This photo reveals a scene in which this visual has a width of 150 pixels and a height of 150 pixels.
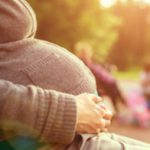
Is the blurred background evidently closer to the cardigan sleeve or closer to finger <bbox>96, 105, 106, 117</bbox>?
finger <bbox>96, 105, 106, 117</bbox>

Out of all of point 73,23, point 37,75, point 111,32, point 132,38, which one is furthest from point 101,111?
point 132,38

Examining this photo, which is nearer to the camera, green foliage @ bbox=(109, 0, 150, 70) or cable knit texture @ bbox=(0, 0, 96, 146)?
cable knit texture @ bbox=(0, 0, 96, 146)

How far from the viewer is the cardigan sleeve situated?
46.8 inches

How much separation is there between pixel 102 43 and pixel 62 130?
6.13 m

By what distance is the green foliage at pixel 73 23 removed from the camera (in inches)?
272

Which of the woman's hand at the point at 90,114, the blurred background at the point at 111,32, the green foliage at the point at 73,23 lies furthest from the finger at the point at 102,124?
the green foliage at the point at 73,23

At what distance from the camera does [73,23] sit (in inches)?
279

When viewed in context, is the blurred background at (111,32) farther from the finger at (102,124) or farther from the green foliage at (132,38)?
→ the finger at (102,124)

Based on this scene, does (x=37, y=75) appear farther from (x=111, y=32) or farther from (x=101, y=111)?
(x=111, y=32)

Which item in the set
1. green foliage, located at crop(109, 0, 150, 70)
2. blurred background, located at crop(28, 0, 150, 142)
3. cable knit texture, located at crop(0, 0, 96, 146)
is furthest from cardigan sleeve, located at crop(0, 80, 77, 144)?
green foliage, located at crop(109, 0, 150, 70)

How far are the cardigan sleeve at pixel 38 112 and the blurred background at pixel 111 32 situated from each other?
479cm

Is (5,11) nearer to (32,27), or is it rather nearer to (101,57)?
(32,27)

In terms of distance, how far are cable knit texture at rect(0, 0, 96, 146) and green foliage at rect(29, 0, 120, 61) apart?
5.41 metres

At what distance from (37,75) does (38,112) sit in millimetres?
113
